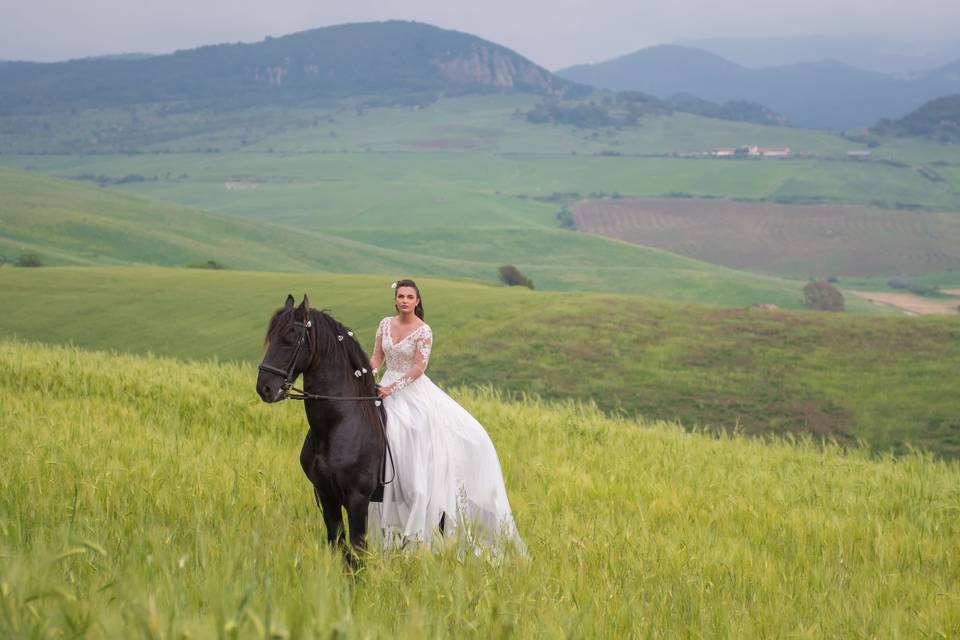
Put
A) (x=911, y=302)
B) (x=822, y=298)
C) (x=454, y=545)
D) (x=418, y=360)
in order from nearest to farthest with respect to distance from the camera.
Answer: (x=454, y=545) → (x=418, y=360) → (x=822, y=298) → (x=911, y=302)

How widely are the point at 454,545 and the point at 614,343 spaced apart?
1830 inches

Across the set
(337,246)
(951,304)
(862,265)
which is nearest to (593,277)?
(337,246)

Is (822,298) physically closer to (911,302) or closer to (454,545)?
(911,302)

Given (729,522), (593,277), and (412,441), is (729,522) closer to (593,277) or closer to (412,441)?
(412,441)

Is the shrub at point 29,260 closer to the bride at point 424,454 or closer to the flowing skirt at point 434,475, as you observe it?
the bride at point 424,454

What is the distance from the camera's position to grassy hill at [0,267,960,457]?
43625 mm

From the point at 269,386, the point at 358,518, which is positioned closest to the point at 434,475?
the point at 358,518

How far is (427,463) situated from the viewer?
891 centimetres

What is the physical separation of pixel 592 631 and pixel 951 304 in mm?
142882

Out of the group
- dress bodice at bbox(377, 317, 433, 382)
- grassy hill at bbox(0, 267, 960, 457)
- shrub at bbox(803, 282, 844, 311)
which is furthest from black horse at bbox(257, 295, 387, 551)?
shrub at bbox(803, 282, 844, 311)

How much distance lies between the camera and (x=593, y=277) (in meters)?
138

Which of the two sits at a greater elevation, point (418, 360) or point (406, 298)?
point (406, 298)

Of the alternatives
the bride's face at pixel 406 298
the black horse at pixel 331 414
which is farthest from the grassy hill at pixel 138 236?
the black horse at pixel 331 414

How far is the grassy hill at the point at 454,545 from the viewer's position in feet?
14.5
